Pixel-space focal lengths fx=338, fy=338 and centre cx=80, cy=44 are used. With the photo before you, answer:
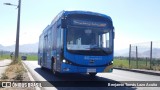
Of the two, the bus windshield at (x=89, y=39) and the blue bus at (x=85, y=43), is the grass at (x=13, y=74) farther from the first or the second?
the bus windshield at (x=89, y=39)

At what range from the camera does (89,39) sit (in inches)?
631

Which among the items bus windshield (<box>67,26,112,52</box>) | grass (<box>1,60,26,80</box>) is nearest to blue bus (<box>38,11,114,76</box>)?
bus windshield (<box>67,26,112,52</box>)

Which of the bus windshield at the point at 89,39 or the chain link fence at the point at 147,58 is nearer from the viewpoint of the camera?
the bus windshield at the point at 89,39

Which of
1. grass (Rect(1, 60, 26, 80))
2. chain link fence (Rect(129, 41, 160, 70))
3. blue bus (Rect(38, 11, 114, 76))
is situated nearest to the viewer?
blue bus (Rect(38, 11, 114, 76))

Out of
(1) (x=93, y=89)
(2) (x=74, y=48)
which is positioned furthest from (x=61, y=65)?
(1) (x=93, y=89)

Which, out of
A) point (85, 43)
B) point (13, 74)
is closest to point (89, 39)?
point (85, 43)

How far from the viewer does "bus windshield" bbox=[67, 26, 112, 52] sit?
51.9ft

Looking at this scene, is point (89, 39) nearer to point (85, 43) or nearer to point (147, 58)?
point (85, 43)

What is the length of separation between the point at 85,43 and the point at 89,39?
1.03 feet

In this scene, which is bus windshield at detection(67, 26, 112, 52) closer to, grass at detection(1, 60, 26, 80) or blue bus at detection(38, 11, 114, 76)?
blue bus at detection(38, 11, 114, 76)

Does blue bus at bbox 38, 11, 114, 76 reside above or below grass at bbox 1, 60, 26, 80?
above

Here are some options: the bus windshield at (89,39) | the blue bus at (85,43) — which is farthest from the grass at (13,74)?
the bus windshield at (89,39)

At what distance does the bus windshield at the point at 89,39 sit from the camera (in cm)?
1582

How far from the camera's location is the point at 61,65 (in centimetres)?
1592
